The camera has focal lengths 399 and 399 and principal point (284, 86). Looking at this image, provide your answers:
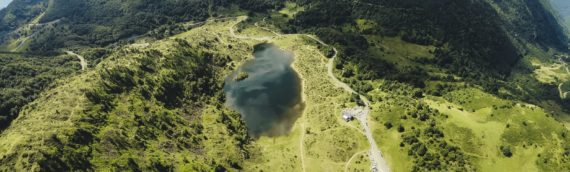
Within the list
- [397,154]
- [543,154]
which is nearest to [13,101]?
[397,154]

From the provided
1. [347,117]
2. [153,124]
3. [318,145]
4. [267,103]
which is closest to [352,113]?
[347,117]

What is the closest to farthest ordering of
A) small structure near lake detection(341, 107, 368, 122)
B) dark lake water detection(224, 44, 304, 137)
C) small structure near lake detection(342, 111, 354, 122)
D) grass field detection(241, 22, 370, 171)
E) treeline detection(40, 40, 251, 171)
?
treeline detection(40, 40, 251, 171) → grass field detection(241, 22, 370, 171) → small structure near lake detection(342, 111, 354, 122) → small structure near lake detection(341, 107, 368, 122) → dark lake water detection(224, 44, 304, 137)

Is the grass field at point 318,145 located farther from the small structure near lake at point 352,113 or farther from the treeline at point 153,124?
the treeline at point 153,124

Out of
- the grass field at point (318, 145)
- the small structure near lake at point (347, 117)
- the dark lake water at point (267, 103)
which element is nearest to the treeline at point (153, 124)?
the dark lake water at point (267, 103)

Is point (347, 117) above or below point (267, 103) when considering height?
above

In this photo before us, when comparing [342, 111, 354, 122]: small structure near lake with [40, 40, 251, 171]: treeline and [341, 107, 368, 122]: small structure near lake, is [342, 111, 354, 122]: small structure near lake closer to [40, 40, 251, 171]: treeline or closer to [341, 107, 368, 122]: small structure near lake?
[341, 107, 368, 122]: small structure near lake

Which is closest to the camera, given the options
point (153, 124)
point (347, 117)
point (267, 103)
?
point (153, 124)

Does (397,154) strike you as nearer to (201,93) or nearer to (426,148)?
(426,148)

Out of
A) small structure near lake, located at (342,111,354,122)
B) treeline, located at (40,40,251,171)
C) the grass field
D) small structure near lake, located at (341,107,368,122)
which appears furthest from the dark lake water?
small structure near lake, located at (342,111,354,122)

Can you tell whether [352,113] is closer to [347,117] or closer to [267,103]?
[347,117]

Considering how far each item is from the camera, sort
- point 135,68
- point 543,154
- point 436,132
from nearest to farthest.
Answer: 1. point 543,154
2. point 436,132
3. point 135,68

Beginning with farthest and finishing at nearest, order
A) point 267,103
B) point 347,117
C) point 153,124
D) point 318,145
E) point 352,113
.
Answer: point 267,103 < point 352,113 < point 347,117 < point 318,145 < point 153,124
